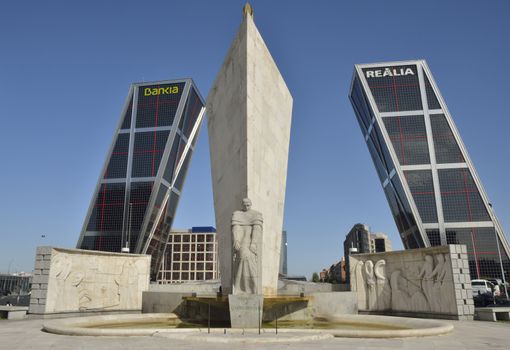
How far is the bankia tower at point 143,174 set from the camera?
208 ft

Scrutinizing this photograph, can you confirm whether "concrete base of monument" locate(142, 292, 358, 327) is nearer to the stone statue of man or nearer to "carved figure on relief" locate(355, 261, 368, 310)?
the stone statue of man

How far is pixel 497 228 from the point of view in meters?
52.7

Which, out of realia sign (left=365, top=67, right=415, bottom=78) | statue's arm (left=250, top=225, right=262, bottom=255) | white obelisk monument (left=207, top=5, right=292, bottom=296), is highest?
realia sign (left=365, top=67, right=415, bottom=78)

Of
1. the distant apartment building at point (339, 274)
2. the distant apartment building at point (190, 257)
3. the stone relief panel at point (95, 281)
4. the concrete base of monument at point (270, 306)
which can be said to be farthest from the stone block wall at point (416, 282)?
the distant apartment building at point (190, 257)

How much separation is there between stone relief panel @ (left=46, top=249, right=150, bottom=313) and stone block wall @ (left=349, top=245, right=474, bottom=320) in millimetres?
9572

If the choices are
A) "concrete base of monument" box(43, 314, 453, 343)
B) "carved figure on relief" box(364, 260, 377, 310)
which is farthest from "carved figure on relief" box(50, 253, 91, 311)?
"carved figure on relief" box(364, 260, 377, 310)

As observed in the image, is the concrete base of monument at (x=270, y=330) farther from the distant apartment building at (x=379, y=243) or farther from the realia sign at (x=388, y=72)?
the distant apartment building at (x=379, y=243)

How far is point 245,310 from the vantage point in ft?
33.6

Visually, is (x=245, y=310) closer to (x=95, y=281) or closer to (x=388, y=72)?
(x=95, y=281)

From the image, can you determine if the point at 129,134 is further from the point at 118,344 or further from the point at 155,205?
the point at 118,344

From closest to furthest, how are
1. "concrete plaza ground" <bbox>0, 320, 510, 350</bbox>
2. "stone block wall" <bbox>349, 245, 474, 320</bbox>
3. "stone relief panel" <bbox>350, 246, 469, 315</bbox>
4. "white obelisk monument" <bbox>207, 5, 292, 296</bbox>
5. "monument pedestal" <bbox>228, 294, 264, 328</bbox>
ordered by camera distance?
"concrete plaza ground" <bbox>0, 320, 510, 350</bbox>
"monument pedestal" <bbox>228, 294, 264, 328</bbox>
"white obelisk monument" <bbox>207, 5, 292, 296</bbox>
"stone block wall" <bbox>349, 245, 474, 320</bbox>
"stone relief panel" <bbox>350, 246, 469, 315</bbox>

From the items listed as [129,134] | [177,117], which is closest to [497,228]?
[177,117]

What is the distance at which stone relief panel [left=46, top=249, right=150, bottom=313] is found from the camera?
51.2 feet

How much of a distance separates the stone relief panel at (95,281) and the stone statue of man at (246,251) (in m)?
8.67
